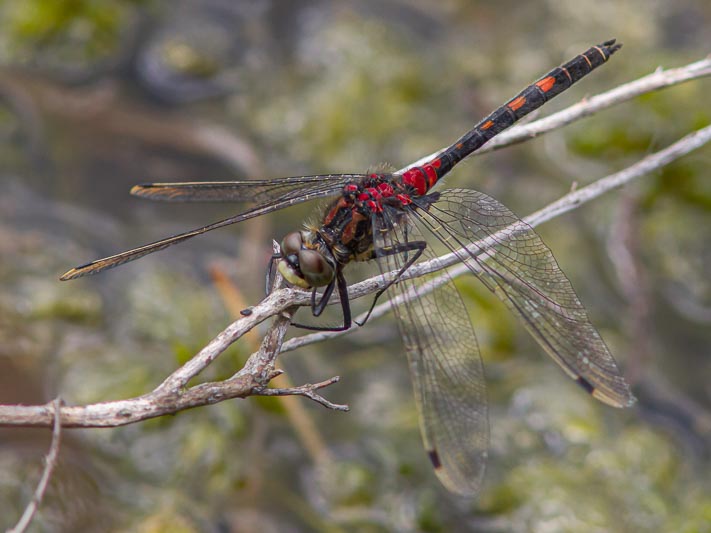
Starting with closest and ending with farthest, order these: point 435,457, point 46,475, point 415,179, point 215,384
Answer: point 46,475 < point 215,384 < point 435,457 < point 415,179

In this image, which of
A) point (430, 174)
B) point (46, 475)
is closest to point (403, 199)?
point (430, 174)

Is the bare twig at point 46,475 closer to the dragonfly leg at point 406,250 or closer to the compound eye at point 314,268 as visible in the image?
the compound eye at point 314,268

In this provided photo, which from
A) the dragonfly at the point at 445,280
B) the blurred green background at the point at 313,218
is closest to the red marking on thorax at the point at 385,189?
the dragonfly at the point at 445,280

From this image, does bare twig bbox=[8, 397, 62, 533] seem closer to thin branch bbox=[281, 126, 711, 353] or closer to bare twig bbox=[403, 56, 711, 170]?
thin branch bbox=[281, 126, 711, 353]

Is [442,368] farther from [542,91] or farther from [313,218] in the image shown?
[542,91]

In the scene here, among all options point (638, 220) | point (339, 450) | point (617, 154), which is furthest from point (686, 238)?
point (339, 450)
